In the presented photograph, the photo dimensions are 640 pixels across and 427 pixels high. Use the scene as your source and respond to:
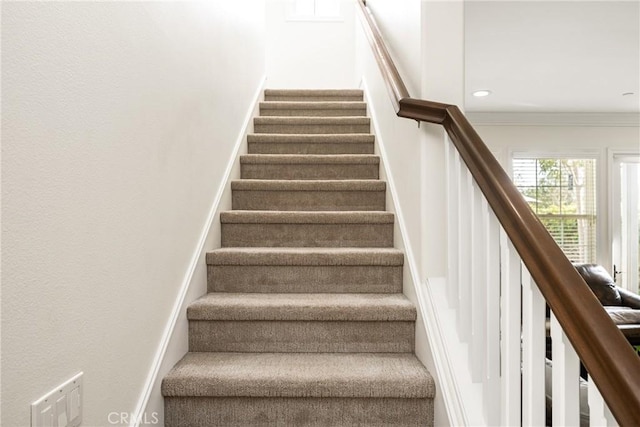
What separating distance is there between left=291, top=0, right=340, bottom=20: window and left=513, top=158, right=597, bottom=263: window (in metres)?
3.01

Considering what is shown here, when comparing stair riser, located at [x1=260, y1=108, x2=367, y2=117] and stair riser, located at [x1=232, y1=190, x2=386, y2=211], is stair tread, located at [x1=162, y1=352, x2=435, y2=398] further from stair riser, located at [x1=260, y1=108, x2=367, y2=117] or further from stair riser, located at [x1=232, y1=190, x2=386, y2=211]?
stair riser, located at [x1=260, y1=108, x2=367, y2=117]

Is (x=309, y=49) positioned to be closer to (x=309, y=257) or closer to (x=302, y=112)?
(x=302, y=112)

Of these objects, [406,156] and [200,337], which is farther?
[406,156]

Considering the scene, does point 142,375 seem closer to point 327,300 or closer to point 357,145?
point 327,300

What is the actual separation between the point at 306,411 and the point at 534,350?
2.69 ft

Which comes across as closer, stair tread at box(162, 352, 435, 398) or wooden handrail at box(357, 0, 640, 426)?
wooden handrail at box(357, 0, 640, 426)

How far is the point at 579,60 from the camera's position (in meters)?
3.67

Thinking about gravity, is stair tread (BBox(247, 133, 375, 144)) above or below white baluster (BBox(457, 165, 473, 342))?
above

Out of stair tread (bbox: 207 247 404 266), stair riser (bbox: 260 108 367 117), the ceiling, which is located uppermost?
the ceiling

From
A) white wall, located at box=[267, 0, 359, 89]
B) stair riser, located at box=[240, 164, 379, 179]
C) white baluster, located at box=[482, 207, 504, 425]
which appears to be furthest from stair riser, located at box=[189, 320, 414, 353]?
white wall, located at box=[267, 0, 359, 89]

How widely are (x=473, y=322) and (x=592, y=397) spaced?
1.60 feet

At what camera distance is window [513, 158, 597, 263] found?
580 centimetres

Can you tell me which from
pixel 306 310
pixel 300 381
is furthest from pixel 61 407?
pixel 306 310

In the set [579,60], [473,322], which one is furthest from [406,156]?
[579,60]
